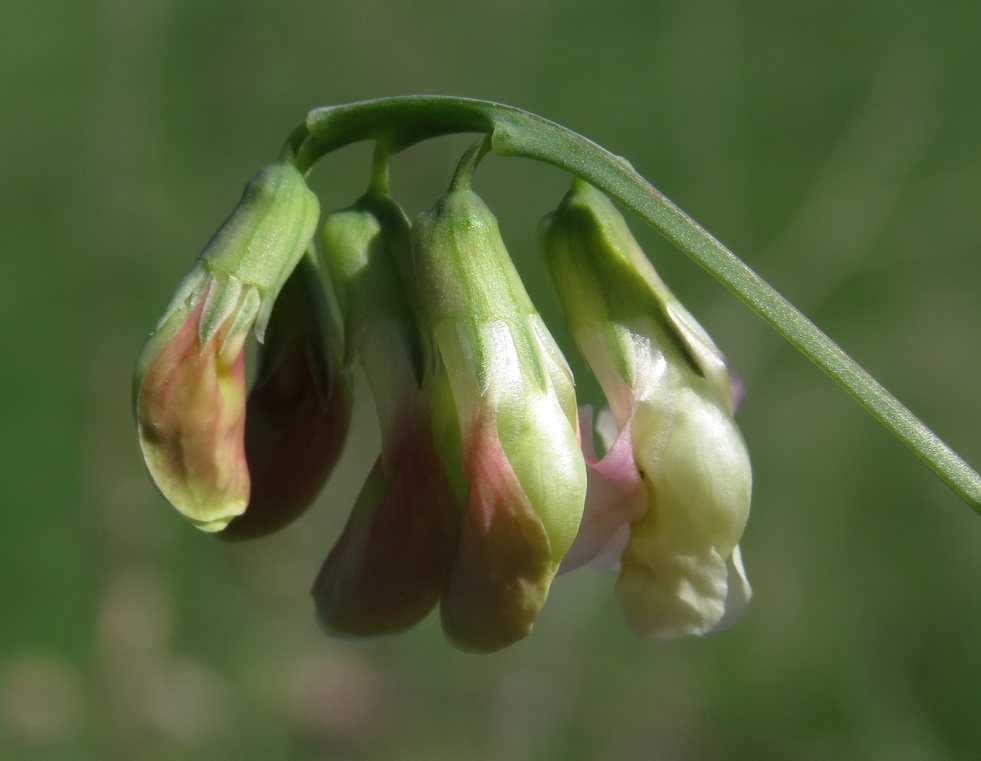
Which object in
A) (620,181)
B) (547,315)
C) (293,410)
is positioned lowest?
(547,315)

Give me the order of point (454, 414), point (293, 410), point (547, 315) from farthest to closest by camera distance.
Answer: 1. point (547, 315)
2. point (293, 410)
3. point (454, 414)

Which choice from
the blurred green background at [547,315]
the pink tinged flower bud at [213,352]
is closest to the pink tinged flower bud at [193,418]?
the pink tinged flower bud at [213,352]

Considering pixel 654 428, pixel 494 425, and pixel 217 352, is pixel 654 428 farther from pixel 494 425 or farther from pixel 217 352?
pixel 217 352

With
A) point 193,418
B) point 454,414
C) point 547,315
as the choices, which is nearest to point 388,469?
point 454,414

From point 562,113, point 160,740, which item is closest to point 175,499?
point 160,740

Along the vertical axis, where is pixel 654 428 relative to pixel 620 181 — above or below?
below

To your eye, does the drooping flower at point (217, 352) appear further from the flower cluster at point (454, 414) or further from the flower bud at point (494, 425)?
the flower bud at point (494, 425)

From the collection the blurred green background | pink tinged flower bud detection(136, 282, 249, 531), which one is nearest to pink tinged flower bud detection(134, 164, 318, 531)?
pink tinged flower bud detection(136, 282, 249, 531)
